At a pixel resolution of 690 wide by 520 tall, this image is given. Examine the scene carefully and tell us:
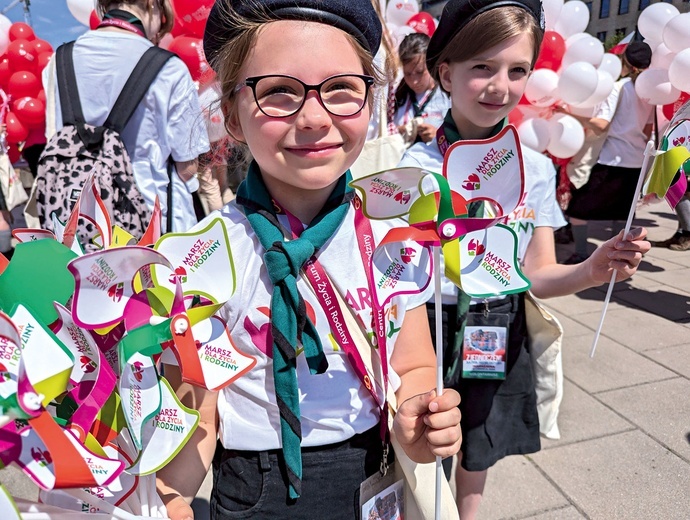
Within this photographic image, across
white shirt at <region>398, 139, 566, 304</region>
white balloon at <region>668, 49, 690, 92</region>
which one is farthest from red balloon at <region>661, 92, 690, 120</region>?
white shirt at <region>398, 139, 566, 304</region>

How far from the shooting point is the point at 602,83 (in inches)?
147

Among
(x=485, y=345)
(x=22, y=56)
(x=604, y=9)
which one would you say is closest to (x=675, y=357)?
(x=485, y=345)

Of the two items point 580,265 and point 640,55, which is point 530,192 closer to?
point 580,265

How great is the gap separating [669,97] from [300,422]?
401 centimetres

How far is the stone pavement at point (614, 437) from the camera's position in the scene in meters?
2.29

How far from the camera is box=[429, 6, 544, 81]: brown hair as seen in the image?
151 cm

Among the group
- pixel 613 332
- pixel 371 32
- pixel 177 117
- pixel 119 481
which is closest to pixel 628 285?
pixel 613 332

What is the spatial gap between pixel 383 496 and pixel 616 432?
2.06 m

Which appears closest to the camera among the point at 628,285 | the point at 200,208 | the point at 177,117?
the point at 177,117

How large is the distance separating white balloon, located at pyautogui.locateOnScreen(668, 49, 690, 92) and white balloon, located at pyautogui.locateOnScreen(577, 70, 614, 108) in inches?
14.8

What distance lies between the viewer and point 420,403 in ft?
3.44

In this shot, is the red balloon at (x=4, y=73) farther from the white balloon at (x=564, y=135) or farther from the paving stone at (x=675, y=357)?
the paving stone at (x=675, y=357)

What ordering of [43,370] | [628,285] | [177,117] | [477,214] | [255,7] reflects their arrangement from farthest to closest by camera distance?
[628,285], [177,117], [477,214], [255,7], [43,370]

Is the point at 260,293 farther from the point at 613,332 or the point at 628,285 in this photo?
the point at 628,285
